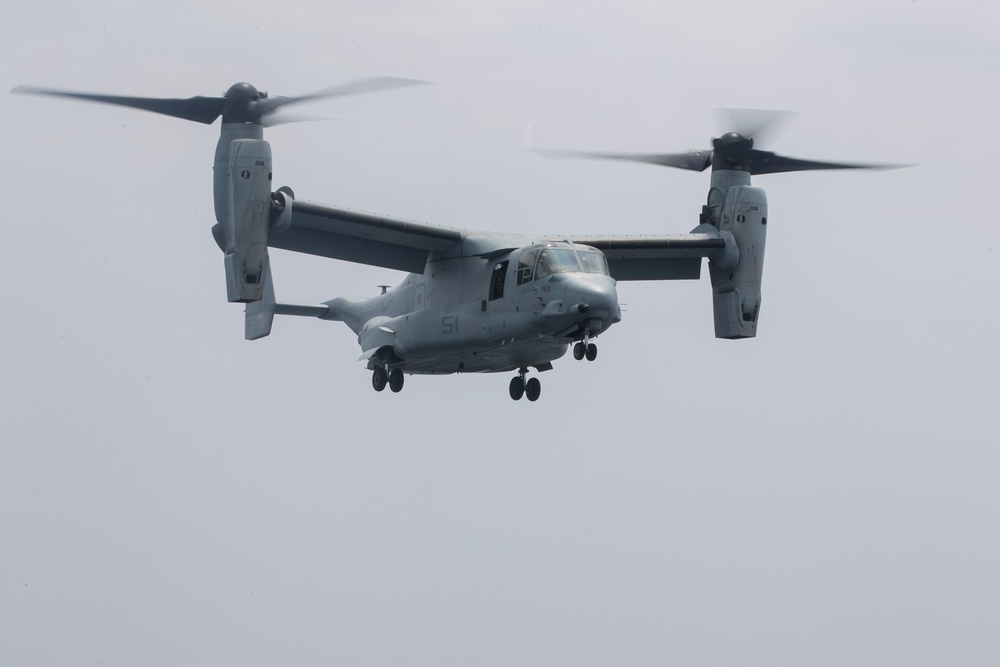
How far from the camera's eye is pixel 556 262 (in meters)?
26.9

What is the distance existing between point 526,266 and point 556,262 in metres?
0.64

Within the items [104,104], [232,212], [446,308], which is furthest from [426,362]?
[104,104]

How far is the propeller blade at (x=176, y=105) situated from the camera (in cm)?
2722

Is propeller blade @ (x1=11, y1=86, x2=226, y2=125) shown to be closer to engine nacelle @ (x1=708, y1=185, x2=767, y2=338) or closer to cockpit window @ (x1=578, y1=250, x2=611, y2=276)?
cockpit window @ (x1=578, y1=250, x2=611, y2=276)

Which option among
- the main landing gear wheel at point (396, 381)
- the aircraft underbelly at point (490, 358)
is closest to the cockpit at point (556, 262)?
the aircraft underbelly at point (490, 358)

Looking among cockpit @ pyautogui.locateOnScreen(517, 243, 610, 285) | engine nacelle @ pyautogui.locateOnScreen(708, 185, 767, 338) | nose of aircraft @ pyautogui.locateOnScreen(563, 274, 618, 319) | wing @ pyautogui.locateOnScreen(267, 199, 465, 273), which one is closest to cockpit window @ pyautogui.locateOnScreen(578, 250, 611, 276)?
cockpit @ pyautogui.locateOnScreen(517, 243, 610, 285)

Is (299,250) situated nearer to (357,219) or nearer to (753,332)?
(357,219)

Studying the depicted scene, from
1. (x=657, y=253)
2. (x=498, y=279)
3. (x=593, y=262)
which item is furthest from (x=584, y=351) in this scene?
(x=657, y=253)

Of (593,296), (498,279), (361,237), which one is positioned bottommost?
(593,296)

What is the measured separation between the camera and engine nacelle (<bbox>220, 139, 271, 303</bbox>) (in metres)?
26.2

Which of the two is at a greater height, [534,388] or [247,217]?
[247,217]

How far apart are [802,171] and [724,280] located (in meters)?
2.90

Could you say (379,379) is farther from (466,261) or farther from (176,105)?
(176,105)

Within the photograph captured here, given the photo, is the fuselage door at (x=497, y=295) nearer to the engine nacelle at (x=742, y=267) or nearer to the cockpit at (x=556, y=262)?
the cockpit at (x=556, y=262)
